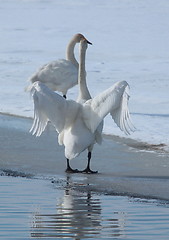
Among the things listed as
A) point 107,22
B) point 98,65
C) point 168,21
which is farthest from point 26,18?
point 98,65

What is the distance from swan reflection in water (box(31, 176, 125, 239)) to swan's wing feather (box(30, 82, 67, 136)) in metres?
1.46

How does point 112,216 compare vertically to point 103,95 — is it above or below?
below

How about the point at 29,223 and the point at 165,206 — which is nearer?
the point at 29,223

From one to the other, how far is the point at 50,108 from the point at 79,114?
376 mm

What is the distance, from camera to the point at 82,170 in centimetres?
799

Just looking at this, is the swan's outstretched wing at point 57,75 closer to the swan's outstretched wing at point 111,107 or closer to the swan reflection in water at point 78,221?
the swan's outstretched wing at point 111,107

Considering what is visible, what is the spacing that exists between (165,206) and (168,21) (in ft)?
64.8

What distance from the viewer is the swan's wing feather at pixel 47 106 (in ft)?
24.8

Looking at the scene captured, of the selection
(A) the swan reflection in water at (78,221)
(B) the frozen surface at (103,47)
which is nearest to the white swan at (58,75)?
(B) the frozen surface at (103,47)

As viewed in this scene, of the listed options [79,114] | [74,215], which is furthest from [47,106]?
[74,215]

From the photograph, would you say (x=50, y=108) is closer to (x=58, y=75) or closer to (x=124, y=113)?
(x=124, y=113)

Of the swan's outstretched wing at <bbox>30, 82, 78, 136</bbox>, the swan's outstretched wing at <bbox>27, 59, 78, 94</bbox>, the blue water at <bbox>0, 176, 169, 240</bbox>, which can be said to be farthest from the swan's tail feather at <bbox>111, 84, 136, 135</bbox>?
the swan's outstretched wing at <bbox>27, 59, 78, 94</bbox>

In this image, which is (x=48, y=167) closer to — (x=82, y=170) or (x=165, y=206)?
(x=82, y=170)

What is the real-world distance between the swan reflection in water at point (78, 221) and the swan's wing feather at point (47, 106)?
1.46m
